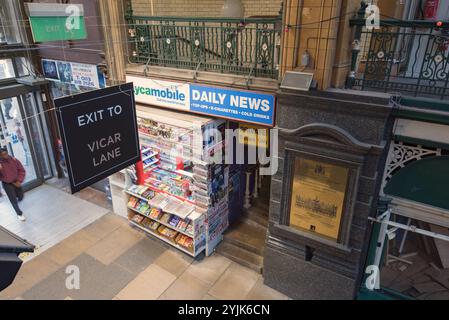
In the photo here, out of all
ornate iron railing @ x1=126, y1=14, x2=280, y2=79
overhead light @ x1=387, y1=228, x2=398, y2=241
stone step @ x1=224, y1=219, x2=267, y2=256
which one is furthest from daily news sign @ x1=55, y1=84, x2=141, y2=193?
overhead light @ x1=387, y1=228, x2=398, y2=241

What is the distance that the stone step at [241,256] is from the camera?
23.5ft

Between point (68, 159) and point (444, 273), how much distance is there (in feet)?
21.2

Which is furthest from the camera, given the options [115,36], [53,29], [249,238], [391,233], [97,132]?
[249,238]

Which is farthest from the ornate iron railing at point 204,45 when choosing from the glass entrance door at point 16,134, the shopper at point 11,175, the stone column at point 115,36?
the glass entrance door at point 16,134

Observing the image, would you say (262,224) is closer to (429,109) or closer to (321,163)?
(321,163)

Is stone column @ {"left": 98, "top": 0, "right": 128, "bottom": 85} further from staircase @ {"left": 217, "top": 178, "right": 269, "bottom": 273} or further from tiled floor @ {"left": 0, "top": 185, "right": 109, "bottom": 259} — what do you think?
staircase @ {"left": 217, "top": 178, "right": 269, "bottom": 273}

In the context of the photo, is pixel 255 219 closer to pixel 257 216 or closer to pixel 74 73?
pixel 257 216

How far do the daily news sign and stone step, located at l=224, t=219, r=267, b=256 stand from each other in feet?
11.7

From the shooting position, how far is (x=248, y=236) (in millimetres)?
7684

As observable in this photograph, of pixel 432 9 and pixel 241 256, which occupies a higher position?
pixel 432 9

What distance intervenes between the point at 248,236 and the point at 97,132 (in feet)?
14.8

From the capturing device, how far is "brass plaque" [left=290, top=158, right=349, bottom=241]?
5.32 m

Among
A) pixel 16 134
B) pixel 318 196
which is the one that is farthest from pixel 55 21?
pixel 16 134

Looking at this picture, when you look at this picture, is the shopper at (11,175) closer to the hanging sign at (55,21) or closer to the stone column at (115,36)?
the stone column at (115,36)
